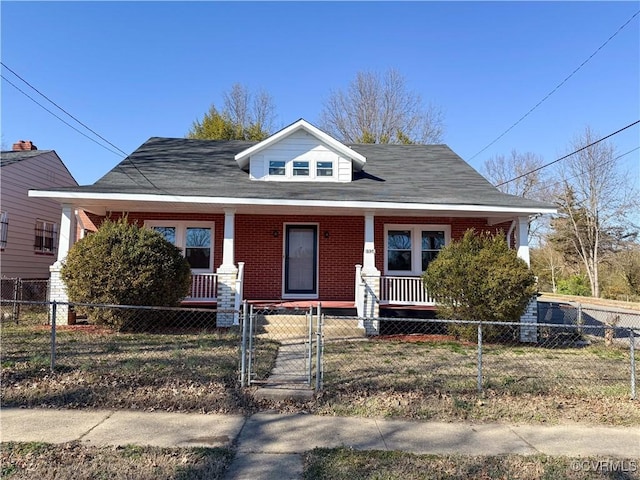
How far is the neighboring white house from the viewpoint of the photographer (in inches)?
628

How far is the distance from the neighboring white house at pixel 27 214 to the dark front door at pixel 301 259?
1027cm

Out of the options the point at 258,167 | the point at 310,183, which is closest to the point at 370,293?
the point at 310,183

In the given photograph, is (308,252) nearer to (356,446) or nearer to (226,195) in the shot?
(226,195)

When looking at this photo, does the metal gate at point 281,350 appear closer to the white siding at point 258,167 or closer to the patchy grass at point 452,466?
the patchy grass at point 452,466

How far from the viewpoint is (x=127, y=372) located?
6262 mm

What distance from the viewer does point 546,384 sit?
639 centimetres

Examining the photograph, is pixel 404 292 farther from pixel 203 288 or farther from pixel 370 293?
pixel 203 288

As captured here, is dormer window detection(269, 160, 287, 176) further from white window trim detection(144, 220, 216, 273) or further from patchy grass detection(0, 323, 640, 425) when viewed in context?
patchy grass detection(0, 323, 640, 425)

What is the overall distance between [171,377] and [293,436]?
2.40 metres

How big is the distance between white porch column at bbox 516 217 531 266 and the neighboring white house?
1639cm

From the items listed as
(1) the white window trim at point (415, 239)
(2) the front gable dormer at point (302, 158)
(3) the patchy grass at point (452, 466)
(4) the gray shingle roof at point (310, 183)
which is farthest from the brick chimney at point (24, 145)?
(3) the patchy grass at point (452, 466)

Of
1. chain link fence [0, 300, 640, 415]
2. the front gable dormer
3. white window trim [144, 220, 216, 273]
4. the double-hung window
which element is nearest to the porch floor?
chain link fence [0, 300, 640, 415]

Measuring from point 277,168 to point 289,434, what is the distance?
9693 mm

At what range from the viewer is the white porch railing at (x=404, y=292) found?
11523 millimetres
